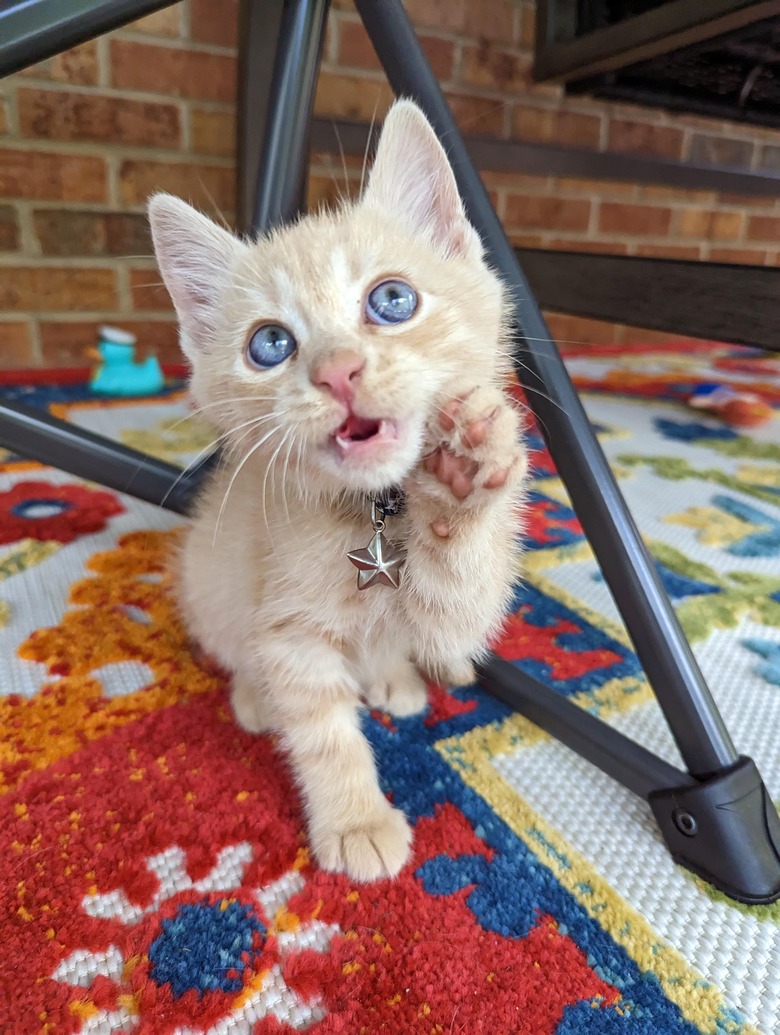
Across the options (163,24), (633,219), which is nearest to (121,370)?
(163,24)

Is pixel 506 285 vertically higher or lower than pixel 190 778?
higher

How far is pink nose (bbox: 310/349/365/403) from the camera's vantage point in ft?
1.62

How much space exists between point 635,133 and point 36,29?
245cm

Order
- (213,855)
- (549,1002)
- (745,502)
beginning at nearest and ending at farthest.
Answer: (549,1002) < (213,855) < (745,502)

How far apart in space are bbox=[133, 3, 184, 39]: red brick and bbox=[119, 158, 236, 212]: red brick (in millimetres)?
292

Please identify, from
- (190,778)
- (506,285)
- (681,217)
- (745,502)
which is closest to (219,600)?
(190,778)

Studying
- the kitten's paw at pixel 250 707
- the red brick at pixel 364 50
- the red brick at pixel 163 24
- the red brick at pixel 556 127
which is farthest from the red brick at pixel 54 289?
the kitten's paw at pixel 250 707

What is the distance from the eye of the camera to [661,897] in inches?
23.0

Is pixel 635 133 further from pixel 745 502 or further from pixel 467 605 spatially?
pixel 467 605

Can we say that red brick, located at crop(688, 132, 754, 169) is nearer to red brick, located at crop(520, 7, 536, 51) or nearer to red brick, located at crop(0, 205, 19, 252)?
red brick, located at crop(520, 7, 536, 51)

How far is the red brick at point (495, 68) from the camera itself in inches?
83.1

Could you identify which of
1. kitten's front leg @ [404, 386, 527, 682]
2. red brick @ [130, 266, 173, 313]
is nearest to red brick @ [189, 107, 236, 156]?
red brick @ [130, 266, 173, 313]

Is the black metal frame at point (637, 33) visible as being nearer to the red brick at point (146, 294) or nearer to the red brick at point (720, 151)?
the red brick at point (146, 294)

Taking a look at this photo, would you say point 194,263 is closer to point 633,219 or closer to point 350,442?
point 350,442
